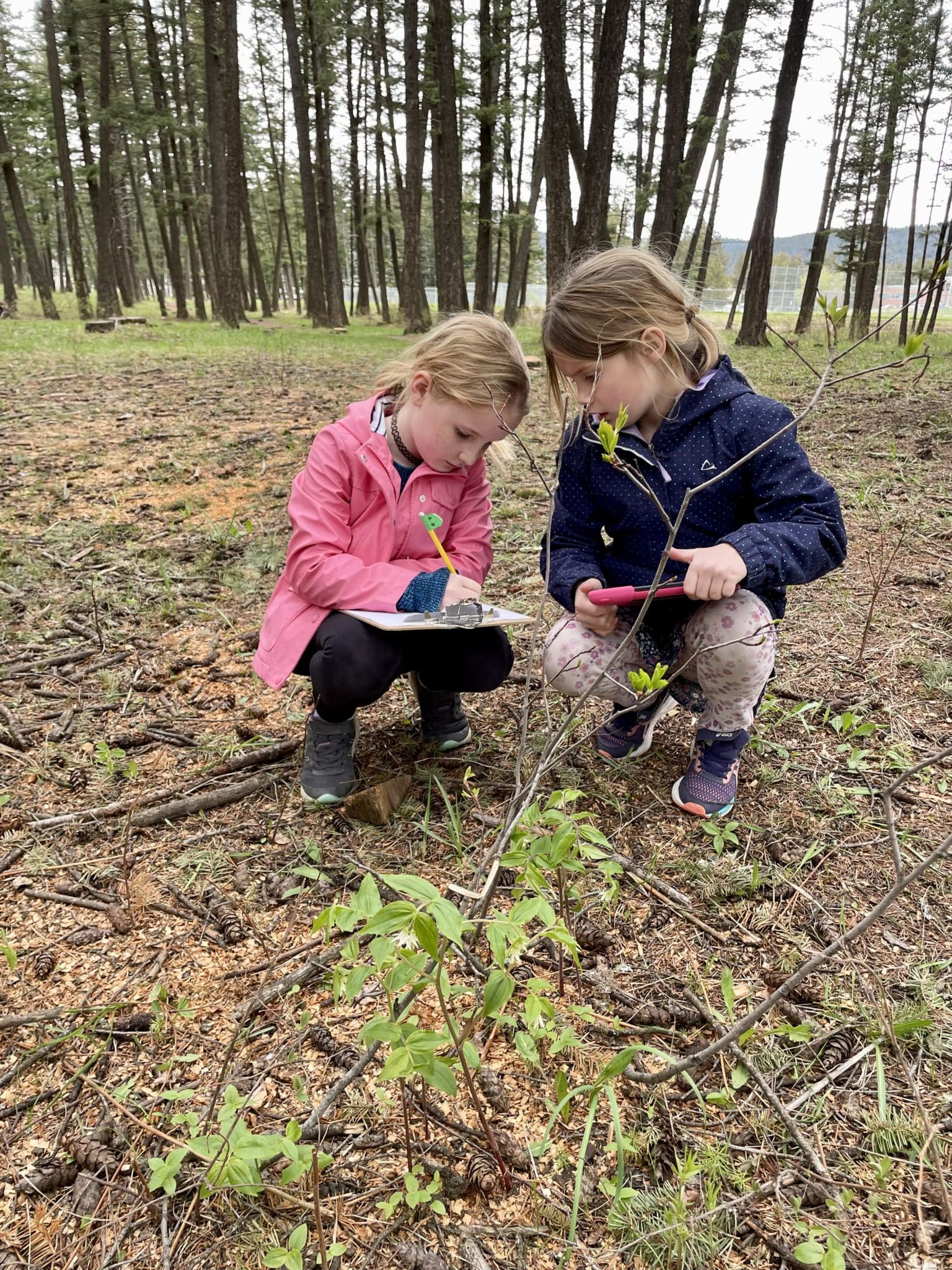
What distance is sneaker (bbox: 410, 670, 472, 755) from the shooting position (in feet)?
7.93

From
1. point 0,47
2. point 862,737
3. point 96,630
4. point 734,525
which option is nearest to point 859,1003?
point 862,737

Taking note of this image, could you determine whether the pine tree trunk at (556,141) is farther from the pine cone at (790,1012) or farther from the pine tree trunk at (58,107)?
the pine tree trunk at (58,107)

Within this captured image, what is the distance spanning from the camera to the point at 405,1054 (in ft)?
3.14

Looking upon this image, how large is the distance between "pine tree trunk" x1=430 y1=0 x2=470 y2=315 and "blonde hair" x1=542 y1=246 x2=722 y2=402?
474 inches

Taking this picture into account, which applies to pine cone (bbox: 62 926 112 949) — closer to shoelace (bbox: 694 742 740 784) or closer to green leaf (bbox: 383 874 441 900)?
green leaf (bbox: 383 874 441 900)

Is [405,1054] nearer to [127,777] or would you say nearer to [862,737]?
[127,777]

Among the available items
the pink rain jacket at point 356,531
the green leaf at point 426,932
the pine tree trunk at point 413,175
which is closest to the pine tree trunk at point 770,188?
the pine tree trunk at point 413,175

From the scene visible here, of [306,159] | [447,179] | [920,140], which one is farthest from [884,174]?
[306,159]

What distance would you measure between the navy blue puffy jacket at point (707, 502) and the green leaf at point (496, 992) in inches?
47.6

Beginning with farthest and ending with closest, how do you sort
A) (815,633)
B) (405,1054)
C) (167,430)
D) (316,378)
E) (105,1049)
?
(316,378) → (167,430) → (815,633) → (105,1049) → (405,1054)

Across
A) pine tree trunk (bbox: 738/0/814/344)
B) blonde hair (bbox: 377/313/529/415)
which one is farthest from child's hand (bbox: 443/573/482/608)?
pine tree trunk (bbox: 738/0/814/344)

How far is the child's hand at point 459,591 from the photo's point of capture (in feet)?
7.07

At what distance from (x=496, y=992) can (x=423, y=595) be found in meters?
1.32

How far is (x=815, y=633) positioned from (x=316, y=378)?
7.71 metres
